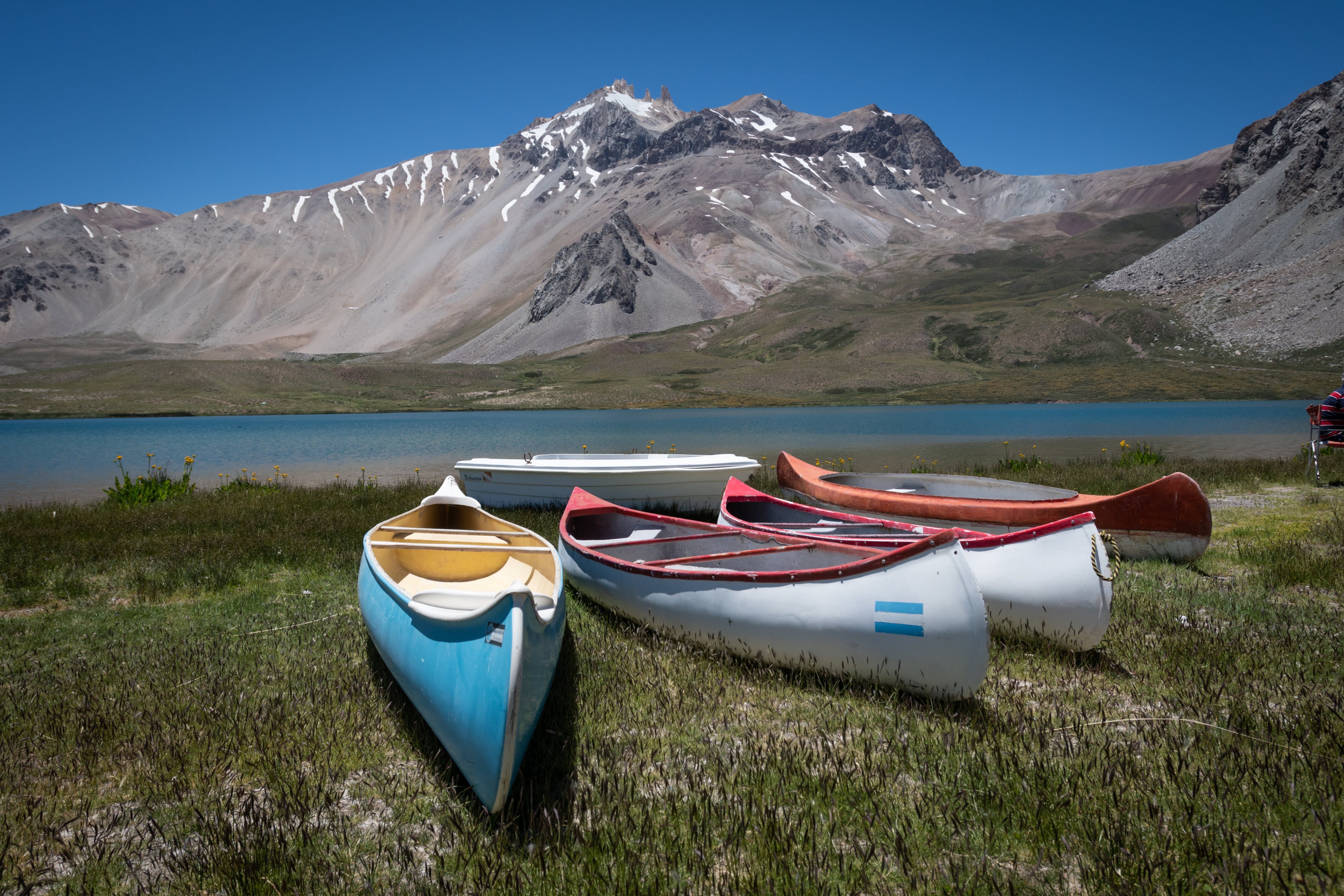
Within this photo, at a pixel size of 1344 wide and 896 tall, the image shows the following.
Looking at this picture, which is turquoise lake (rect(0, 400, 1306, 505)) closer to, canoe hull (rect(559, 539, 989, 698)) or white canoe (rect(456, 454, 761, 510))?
white canoe (rect(456, 454, 761, 510))

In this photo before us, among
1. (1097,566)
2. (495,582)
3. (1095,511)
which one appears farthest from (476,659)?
(1095,511)

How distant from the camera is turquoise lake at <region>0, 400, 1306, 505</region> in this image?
100 feet

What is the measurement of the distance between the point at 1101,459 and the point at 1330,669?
1969 cm

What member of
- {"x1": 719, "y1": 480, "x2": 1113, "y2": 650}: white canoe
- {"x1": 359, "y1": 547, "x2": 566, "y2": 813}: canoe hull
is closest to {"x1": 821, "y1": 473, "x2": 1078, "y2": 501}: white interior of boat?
{"x1": 719, "y1": 480, "x2": 1113, "y2": 650}: white canoe

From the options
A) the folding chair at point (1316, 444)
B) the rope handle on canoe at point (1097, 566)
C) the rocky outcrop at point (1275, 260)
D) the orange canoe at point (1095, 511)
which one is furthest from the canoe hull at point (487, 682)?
the rocky outcrop at point (1275, 260)

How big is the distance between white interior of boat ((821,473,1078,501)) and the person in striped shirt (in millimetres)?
7331

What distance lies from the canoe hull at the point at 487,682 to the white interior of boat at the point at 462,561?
1987 mm

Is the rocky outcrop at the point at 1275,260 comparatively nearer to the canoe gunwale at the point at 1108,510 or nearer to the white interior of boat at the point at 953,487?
the white interior of boat at the point at 953,487

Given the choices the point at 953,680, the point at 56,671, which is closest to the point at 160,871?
the point at 56,671

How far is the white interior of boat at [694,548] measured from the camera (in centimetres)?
675

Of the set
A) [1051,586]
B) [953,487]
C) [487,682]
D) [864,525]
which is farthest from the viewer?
[953,487]

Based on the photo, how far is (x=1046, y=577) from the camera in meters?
Result: 6.32

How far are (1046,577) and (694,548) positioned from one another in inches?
152

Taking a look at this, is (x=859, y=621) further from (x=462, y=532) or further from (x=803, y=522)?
(x=462, y=532)
